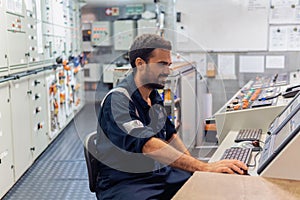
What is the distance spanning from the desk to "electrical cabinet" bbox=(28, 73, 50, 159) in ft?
9.04

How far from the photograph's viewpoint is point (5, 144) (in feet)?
9.52

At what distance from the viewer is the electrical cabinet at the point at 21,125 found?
312cm

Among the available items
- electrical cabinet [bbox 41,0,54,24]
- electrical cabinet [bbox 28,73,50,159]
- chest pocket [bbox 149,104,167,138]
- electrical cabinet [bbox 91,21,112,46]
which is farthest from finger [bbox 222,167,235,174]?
electrical cabinet [bbox 91,21,112,46]

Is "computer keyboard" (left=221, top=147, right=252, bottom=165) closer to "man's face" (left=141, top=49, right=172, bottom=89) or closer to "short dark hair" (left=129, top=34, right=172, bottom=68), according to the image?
"man's face" (left=141, top=49, right=172, bottom=89)

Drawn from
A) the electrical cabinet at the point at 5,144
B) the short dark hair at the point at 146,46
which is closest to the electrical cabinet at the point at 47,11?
the electrical cabinet at the point at 5,144

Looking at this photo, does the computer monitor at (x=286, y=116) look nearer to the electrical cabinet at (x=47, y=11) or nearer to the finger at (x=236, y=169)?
the finger at (x=236, y=169)

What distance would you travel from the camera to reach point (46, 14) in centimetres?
418

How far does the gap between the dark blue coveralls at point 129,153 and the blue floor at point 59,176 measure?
81 cm

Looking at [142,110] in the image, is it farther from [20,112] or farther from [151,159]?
[20,112]

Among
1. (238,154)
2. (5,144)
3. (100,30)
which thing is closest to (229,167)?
(238,154)

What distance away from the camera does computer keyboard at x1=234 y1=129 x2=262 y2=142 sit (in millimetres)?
1919

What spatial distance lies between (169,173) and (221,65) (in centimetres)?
261

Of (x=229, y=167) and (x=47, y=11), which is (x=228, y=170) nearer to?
(x=229, y=167)

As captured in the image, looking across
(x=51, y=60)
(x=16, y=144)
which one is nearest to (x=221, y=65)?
(x=51, y=60)
